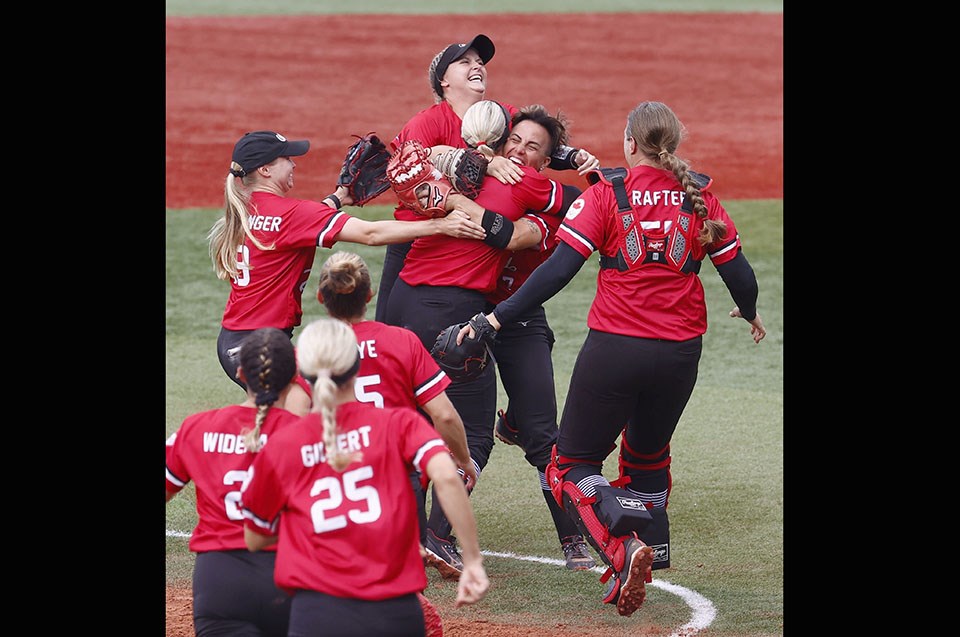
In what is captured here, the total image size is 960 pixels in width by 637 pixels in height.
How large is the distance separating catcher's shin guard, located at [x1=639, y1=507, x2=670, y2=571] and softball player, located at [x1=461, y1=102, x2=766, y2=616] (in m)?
0.28

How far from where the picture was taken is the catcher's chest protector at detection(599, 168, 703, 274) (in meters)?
5.32

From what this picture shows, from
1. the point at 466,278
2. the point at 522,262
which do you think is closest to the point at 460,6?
the point at 522,262

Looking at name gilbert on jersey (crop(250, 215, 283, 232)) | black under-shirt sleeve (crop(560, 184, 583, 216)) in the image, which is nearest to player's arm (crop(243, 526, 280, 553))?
name gilbert on jersey (crop(250, 215, 283, 232))

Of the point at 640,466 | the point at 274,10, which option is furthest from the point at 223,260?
the point at 274,10

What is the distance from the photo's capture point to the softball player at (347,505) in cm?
374

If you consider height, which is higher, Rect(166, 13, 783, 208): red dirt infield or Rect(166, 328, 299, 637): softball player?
Rect(166, 13, 783, 208): red dirt infield

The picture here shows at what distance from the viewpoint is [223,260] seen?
564 cm

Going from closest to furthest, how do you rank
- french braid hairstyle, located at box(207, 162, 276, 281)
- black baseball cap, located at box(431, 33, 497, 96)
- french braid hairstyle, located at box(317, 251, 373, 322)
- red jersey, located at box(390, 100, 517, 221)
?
1. french braid hairstyle, located at box(317, 251, 373, 322)
2. french braid hairstyle, located at box(207, 162, 276, 281)
3. red jersey, located at box(390, 100, 517, 221)
4. black baseball cap, located at box(431, 33, 497, 96)

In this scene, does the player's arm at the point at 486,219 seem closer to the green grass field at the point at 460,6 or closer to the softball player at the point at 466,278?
the softball player at the point at 466,278

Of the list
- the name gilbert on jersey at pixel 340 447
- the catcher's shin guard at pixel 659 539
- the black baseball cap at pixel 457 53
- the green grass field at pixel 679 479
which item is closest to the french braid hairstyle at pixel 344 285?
the name gilbert on jersey at pixel 340 447

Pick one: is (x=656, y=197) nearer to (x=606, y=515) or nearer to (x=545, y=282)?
(x=545, y=282)

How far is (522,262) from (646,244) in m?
0.91

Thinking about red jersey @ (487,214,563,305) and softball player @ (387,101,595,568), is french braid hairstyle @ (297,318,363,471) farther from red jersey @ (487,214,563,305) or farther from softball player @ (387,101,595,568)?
red jersey @ (487,214,563,305)

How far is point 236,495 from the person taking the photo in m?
4.08
